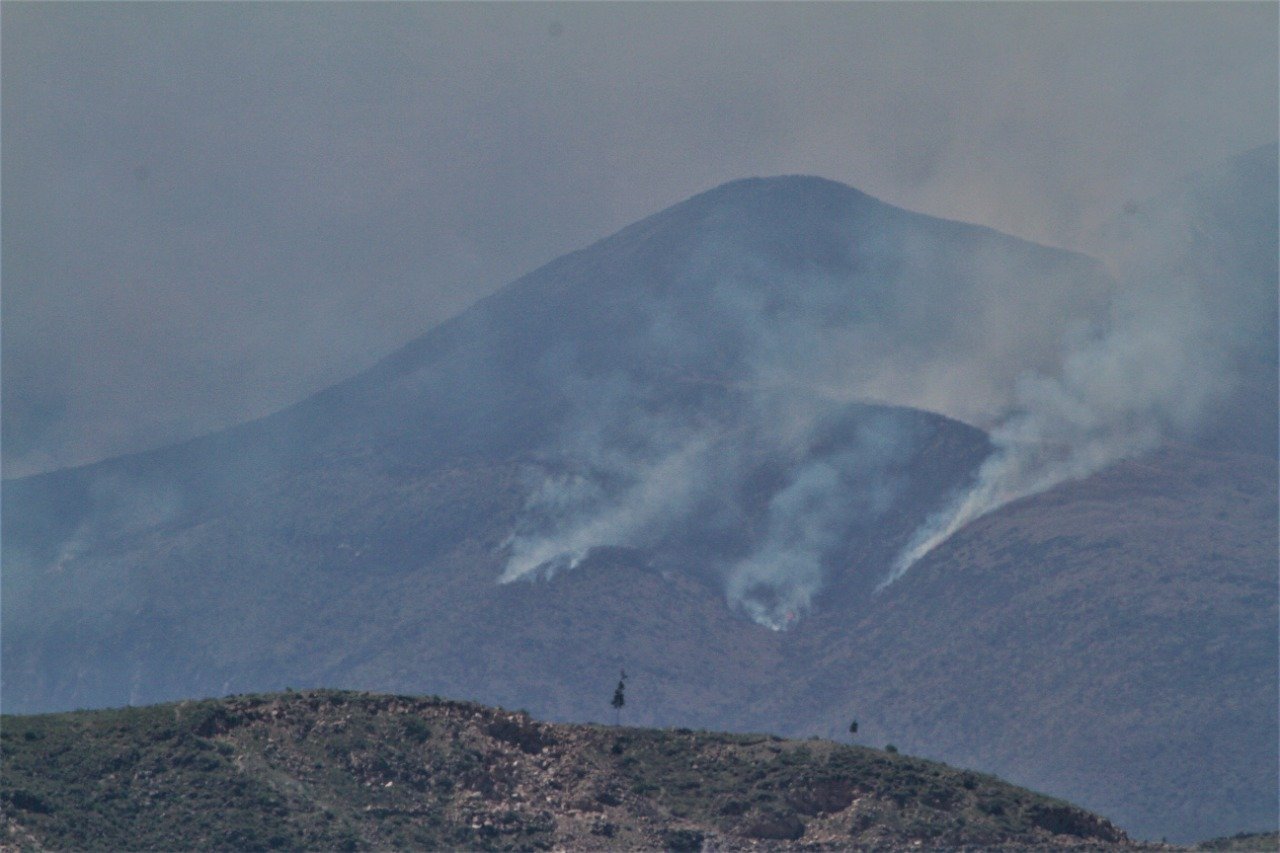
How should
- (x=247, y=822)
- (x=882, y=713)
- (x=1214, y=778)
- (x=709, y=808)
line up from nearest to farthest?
1. (x=247, y=822)
2. (x=709, y=808)
3. (x=1214, y=778)
4. (x=882, y=713)

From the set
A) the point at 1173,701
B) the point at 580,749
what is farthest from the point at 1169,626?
the point at 580,749

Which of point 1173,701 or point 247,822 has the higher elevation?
point 1173,701

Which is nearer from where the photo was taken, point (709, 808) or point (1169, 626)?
point (709, 808)

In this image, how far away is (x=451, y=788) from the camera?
71.6m

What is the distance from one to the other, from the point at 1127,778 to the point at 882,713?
3072cm

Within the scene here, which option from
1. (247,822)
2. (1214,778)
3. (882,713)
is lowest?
(247,822)

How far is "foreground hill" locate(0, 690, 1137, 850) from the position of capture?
68438 mm

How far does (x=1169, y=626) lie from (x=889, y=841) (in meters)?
132

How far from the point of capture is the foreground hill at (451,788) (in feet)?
225

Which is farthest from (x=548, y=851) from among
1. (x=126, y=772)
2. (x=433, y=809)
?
(x=126, y=772)

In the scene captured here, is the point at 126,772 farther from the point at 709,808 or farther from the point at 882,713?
the point at 882,713

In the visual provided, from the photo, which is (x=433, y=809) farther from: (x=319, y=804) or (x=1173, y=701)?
(x=1173, y=701)

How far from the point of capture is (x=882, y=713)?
197500mm

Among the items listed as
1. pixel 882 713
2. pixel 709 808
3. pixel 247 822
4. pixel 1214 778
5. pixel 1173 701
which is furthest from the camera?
pixel 882 713
